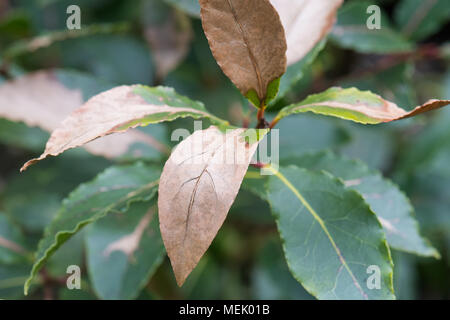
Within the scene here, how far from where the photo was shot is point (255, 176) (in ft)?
3.22

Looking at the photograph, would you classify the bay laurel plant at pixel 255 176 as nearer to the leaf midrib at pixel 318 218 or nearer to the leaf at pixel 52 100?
the leaf midrib at pixel 318 218

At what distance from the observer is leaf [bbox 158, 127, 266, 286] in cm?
64

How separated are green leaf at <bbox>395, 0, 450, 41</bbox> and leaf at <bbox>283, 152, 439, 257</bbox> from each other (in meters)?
0.69

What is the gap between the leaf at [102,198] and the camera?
846mm

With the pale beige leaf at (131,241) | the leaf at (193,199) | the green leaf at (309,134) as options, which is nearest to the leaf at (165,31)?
Result: the green leaf at (309,134)

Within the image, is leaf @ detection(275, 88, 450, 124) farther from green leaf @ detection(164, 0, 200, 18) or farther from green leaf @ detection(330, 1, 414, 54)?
Answer: green leaf @ detection(330, 1, 414, 54)

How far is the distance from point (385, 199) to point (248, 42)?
0.49m

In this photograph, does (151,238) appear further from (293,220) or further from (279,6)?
(279,6)

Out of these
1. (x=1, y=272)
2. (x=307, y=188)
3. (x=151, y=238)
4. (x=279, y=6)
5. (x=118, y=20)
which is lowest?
(x=1, y=272)

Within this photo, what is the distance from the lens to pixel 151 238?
1.01m

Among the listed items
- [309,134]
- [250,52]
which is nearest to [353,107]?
[250,52]

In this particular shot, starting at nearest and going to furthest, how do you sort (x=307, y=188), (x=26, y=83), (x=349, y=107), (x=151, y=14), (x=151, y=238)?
(x=349, y=107) < (x=307, y=188) < (x=151, y=238) < (x=26, y=83) < (x=151, y=14)
